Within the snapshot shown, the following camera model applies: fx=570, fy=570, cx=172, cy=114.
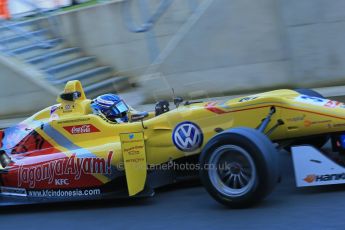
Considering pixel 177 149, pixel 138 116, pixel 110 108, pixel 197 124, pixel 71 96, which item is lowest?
pixel 177 149

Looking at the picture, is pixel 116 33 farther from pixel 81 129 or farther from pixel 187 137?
pixel 187 137

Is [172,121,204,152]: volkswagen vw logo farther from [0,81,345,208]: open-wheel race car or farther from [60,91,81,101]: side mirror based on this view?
[60,91,81,101]: side mirror

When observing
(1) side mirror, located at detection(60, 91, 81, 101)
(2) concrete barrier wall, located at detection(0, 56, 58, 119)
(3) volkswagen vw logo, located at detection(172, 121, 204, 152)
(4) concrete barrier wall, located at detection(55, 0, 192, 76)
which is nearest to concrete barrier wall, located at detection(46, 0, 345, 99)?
(4) concrete barrier wall, located at detection(55, 0, 192, 76)

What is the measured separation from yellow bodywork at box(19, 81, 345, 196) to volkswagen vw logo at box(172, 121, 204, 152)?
0.04m

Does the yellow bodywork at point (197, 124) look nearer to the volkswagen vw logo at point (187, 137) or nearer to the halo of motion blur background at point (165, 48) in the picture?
the volkswagen vw logo at point (187, 137)

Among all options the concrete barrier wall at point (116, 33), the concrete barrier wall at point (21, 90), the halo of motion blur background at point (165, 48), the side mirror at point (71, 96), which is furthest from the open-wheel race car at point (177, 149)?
the concrete barrier wall at point (116, 33)

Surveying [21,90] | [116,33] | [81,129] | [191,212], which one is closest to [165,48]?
[116,33]

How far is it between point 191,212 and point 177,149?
0.71 metres

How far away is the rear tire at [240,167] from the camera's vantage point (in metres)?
4.83

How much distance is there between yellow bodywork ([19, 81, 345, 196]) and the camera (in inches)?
211

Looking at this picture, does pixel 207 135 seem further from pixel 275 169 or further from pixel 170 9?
pixel 170 9

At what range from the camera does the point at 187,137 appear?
565 cm

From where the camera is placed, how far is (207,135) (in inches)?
221

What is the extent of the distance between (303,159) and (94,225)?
2.00 meters
